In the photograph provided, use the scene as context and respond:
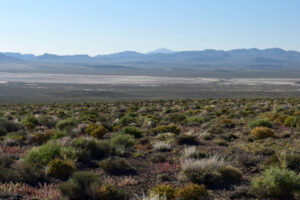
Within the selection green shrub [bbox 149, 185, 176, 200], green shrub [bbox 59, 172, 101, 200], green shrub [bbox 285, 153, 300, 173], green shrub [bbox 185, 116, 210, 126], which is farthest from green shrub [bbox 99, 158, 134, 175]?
green shrub [bbox 185, 116, 210, 126]

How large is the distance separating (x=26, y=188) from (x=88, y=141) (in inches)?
136

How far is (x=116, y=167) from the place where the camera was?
7727 mm

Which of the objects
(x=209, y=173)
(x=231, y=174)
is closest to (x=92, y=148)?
(x=209, y=173)

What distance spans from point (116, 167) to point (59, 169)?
4.65 ft

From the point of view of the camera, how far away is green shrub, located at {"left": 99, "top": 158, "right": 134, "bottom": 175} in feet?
25.0

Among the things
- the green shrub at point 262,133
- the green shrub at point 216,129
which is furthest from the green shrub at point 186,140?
the green shrub at point 262,133

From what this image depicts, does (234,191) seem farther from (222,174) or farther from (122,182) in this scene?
(122,182)

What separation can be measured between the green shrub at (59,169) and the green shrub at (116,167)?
83 cm

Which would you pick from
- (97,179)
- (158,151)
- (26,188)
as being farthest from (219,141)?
(26,188)

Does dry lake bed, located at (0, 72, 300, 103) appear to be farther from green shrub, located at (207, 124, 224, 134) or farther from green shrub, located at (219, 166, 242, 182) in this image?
green shrub, located at (219, 166, 242, 182)

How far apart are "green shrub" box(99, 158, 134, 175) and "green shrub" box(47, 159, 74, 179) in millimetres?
834

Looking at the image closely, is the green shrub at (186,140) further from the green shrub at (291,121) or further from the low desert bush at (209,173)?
the green shrub at (291,121)

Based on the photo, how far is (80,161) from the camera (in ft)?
27.6

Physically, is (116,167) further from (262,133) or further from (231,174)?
(262,133)
